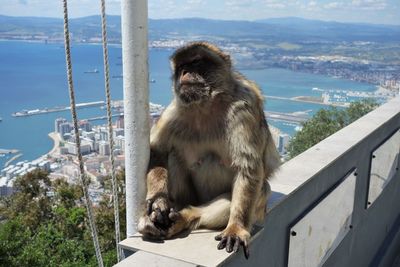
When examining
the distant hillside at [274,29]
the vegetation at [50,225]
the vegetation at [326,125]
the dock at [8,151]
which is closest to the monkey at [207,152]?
the vegetation at [50,225]

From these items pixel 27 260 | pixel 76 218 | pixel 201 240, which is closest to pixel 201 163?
pixel 201 240

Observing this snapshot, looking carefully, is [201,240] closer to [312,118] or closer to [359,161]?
[359,161]

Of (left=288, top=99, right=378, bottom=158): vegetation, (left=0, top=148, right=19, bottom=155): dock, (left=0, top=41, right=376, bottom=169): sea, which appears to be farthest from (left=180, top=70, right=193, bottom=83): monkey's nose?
(left=0, top=148, right=19, bottom=155): dock

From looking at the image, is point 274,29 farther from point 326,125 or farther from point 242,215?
point 242,215

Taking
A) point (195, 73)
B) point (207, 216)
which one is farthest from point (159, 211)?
point (195, 73)

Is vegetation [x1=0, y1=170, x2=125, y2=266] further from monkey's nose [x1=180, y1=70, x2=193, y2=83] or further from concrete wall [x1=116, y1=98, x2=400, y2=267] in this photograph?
monkey's nose [x1=180, y1=70, x2=193, y2=83]
